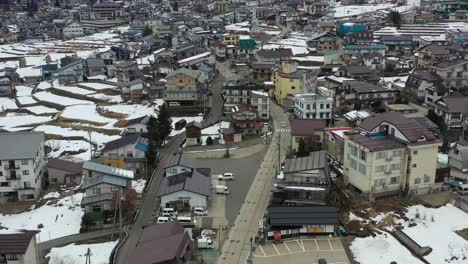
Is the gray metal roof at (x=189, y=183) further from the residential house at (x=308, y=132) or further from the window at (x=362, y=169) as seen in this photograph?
the window at (x=362, y=169)

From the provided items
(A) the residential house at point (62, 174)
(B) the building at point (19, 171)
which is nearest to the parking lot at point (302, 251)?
(A) the residential house at point (62, 174)

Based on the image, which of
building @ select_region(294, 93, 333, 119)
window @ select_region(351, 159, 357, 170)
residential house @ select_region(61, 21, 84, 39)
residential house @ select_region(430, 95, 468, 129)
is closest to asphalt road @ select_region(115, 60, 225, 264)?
building @ select_region(294, 93, 333, 119)

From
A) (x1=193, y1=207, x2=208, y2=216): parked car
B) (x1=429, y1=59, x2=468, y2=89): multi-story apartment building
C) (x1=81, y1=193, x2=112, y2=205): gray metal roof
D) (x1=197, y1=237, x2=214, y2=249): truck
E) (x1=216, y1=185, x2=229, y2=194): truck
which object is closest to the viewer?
(x1=197, y1=237, x2=214, y2=249): truck

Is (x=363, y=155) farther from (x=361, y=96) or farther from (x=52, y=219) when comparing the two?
(x=361, y=96)

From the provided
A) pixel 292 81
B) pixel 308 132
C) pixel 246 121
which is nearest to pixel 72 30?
pixel 292 81

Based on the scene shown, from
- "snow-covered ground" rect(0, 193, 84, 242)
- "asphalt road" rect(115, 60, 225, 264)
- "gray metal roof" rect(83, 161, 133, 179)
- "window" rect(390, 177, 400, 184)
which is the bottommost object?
"snow-covered ground" rect(0, 193, 84, 242)

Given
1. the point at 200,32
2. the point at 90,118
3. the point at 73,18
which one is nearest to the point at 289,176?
the point at 90,118

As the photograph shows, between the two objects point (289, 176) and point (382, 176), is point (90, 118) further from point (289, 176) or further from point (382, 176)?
point (382, 176)

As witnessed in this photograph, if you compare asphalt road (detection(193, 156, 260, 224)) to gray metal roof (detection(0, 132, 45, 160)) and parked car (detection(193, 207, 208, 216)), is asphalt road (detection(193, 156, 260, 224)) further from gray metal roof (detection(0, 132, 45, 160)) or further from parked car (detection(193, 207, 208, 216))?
gray metal roof (detection(0, 132, 45, 160))
